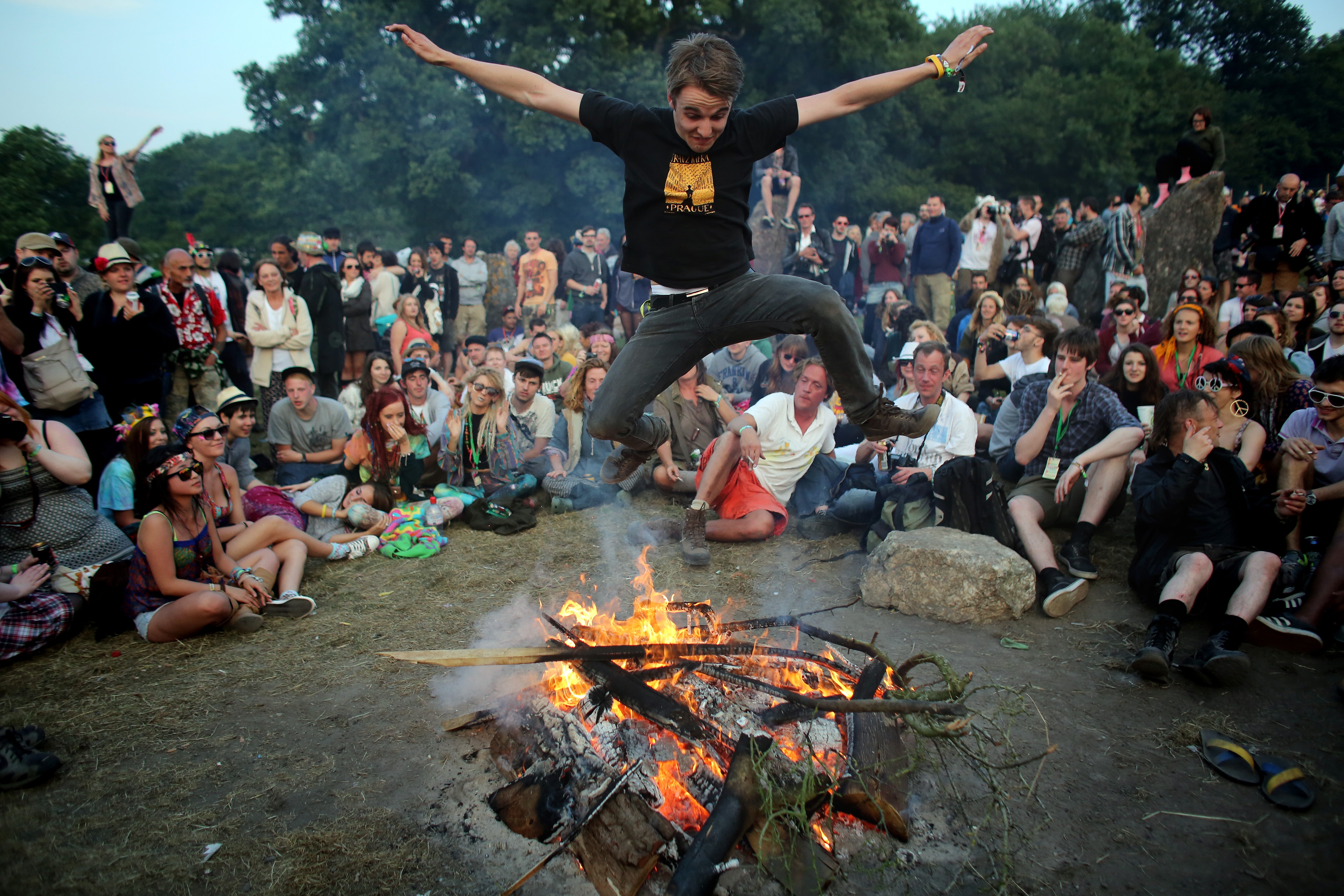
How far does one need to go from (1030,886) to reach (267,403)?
8263 mm

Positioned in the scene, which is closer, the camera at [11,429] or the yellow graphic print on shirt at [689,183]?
the yellow graphic print on shirt at [689,183]

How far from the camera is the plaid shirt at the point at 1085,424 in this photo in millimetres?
5559

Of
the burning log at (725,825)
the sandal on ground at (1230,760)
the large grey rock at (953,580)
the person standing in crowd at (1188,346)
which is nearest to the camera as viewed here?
the burning log at (725,825)

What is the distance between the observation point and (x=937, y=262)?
35.8 feet

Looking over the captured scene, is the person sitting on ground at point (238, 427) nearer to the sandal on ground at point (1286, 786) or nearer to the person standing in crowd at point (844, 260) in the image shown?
the sandal on ground at point (1286, 786)

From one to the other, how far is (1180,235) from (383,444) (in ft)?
38.8

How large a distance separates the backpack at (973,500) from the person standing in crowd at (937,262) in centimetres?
560

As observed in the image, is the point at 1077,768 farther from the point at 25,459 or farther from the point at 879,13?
the point at 879,13

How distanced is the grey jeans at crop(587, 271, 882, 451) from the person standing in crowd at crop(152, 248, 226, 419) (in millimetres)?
5395

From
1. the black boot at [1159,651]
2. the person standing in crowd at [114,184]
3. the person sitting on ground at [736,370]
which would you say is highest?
the person standing in crowd at [114,184]

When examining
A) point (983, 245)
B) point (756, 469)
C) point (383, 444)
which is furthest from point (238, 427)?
point (983, 245)

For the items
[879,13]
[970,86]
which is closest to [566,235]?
[879,13]

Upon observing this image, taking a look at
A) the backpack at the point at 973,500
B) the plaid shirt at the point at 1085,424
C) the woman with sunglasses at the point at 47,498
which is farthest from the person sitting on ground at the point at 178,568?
the plaid shirt at the point at 1085,424

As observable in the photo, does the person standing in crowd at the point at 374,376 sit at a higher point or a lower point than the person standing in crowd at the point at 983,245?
lower
